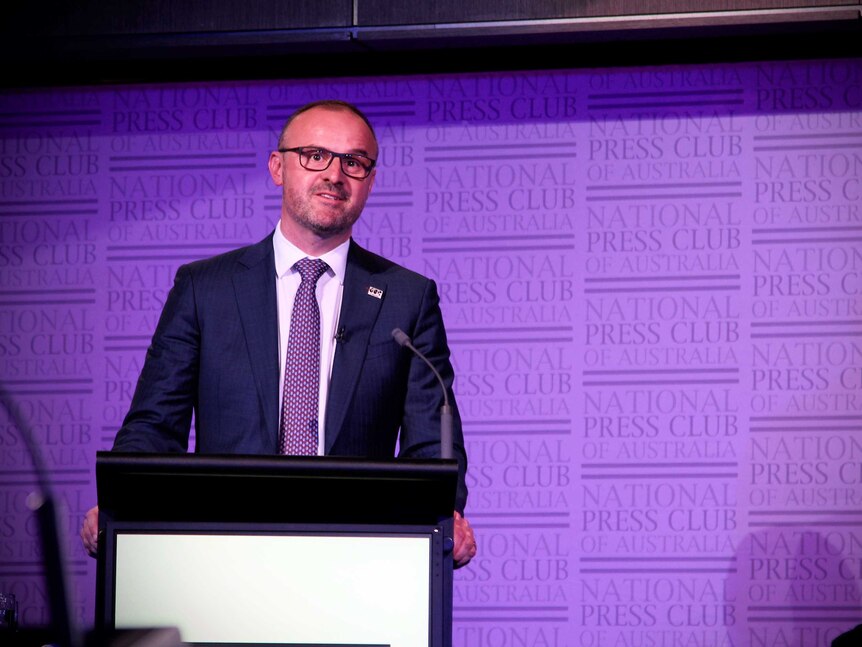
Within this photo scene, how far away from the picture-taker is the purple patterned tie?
242cm

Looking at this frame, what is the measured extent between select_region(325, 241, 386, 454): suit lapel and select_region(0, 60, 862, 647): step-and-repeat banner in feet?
3.91

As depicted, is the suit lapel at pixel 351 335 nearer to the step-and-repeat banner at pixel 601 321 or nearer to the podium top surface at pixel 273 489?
the podium top surface at pixel 273 489

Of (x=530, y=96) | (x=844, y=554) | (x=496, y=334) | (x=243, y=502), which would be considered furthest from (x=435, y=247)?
(x=243, y=502)

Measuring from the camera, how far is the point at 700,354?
146 inches

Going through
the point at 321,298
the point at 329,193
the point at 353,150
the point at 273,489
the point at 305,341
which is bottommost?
the point at 273,489

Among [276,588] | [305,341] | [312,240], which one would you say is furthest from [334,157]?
[276,588]

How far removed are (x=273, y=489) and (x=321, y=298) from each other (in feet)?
2.94

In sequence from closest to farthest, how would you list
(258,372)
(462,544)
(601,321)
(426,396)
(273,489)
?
(273,489), (462,544), (258,372), (426,396), (601,321)

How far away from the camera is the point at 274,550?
70.1 inches

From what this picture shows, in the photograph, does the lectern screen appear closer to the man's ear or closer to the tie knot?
the tie knot

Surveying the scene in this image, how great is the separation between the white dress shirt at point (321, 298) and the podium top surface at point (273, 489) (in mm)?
647

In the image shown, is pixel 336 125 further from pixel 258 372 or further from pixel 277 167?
pixel 258 372

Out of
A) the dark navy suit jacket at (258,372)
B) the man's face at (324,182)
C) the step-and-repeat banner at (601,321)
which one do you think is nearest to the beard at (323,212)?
the man's face at (324,182)

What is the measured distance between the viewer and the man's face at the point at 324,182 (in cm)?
260
